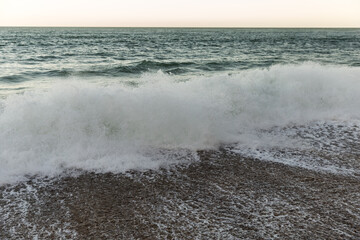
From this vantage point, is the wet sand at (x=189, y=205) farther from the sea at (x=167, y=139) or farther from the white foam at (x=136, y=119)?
the white foam at (x=136, y=119)

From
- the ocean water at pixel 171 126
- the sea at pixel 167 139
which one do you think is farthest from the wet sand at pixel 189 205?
the ocean water at pixel 171 126

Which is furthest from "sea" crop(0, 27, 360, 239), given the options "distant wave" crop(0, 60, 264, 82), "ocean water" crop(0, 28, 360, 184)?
"distant wave" crop(0, 60, 264, 82)

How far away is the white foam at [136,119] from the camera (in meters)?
4.17

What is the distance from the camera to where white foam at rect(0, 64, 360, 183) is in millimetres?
4172

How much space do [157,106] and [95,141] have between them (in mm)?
1415

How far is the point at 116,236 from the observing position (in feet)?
8.50

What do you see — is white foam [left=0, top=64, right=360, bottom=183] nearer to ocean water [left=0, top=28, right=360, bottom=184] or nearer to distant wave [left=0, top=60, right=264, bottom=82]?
ocean water [left=0, top=28, right=360, bottom=184]

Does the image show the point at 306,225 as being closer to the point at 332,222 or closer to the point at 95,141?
the point at 332,222

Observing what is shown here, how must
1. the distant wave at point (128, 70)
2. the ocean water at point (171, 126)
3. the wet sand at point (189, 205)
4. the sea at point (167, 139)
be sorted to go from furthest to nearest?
1. the distant wave at point (128, 70)
2. the ocean water at point (171, 126)
3. the sea at point (167, 139)
4. the wet sand at point (189, 205)

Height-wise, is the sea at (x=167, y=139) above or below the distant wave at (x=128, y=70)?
below

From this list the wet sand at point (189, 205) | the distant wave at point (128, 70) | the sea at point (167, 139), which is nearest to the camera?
the wet sand at point (189, 205)

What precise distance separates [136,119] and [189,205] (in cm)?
243

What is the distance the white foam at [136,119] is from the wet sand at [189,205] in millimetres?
449

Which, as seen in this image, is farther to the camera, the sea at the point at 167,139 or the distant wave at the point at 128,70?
the distant wave at the point at 128,70
